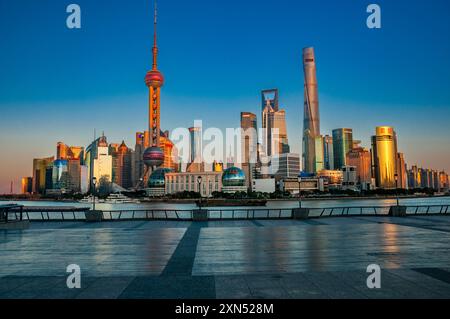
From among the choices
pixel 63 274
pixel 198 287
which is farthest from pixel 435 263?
pixel 63 274

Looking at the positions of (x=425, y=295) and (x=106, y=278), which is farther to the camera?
(x=106, y=278)

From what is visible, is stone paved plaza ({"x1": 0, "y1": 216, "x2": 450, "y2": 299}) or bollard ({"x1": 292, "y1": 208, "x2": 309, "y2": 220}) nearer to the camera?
stone paved plaza ({"x1": 0, "y1": 216, "x2": 450, "y2": 299})

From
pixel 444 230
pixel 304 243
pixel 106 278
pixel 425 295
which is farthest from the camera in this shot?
pixel 444 230

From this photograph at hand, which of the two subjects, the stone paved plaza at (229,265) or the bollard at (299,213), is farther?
the bollard at (299,213)

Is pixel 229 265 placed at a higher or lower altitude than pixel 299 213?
lower
